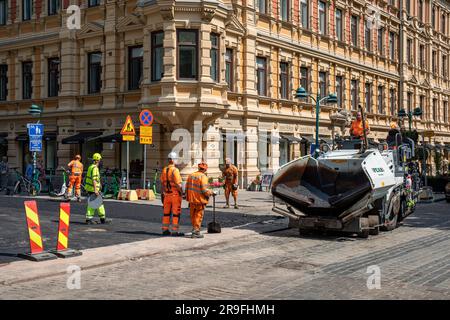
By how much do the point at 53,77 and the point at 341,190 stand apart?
20116 mm

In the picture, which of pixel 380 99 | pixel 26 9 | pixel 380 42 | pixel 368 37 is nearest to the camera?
pixel 26 9

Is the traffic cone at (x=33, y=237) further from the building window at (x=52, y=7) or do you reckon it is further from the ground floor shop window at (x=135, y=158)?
the building window at (x=52, y=7)

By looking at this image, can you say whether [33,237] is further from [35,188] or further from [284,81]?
[284,81]

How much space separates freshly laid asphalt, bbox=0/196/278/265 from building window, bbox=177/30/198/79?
609 centimetres

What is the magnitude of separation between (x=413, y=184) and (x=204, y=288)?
10620 millimetres

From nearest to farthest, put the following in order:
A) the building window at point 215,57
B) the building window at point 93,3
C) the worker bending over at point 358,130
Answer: the worker bending over at point 358,130 → the building window at point 215,57 → the building window at point 93,3

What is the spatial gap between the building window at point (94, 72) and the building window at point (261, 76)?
762 cm

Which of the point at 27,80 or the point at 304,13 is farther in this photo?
the point at 304,13

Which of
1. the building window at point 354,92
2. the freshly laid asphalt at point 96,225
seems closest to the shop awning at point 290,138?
the building window at point 354,92

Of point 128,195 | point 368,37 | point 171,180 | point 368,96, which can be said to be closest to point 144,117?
point 128,195

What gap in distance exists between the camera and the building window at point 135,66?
2488cm

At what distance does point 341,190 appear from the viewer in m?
12.4
